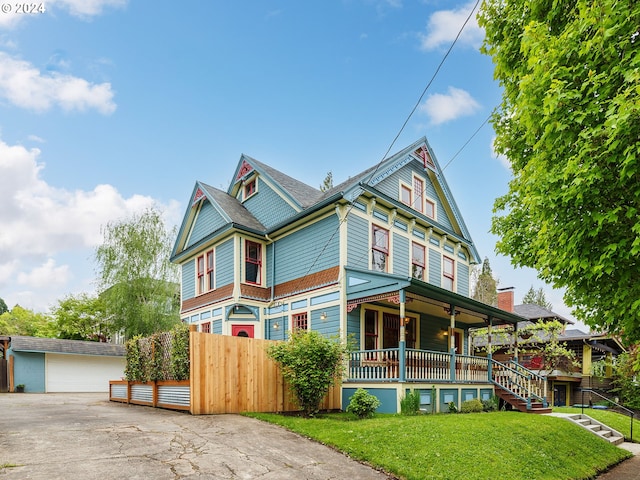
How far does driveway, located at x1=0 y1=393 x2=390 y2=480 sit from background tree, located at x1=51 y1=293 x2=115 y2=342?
2229 centimetres

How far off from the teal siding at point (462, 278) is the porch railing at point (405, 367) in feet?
21.3

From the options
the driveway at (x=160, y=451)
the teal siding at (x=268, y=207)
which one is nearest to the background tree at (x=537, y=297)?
the teal siding at (x=268, y=207)

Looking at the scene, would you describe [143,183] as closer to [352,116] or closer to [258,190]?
[258,190]

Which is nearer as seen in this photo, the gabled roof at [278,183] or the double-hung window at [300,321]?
the double-hung window at [300,321]

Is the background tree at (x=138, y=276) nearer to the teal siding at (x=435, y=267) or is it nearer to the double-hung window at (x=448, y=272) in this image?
the teal siding at (x=435, y=267)

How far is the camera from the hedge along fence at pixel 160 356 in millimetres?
11039

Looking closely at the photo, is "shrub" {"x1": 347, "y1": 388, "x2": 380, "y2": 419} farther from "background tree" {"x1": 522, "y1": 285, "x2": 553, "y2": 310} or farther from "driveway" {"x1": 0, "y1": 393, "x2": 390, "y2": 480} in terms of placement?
"background tree" {"x1": 522, "y1": 285, "x2": 553, "y2": 310}

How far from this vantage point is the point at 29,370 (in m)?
22.7

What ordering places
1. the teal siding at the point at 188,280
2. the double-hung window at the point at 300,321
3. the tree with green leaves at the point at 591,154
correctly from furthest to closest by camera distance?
the teal siding at the point at 188,280, the double-hung window at the point at 300,321, the tree with green leaves at the point at 591,154

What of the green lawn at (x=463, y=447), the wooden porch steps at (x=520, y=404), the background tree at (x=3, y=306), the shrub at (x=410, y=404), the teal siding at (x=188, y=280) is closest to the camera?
the green lawn at (x=463, y=447)

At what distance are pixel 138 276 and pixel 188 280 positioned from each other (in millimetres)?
8122

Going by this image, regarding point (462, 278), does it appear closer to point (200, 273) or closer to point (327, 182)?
point (200, 273)

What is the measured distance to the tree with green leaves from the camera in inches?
212

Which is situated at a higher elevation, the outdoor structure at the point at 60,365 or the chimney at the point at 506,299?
the chimney at the point at 506,299
